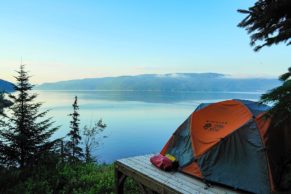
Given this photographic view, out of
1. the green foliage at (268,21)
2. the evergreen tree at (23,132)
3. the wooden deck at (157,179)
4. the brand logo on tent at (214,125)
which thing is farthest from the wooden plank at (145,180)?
the evergreen tree at (23,132)

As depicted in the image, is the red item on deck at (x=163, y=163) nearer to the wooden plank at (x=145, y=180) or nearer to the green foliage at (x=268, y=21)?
the wooden plank at (x=145, y=180)

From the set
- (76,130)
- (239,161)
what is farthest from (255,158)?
(76,130)

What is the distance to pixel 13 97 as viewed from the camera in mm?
14125

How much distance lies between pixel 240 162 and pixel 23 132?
1261cm

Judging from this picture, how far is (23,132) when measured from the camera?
13867mm

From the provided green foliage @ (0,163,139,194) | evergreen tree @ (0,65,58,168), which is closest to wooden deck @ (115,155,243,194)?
green foliage @ (0,163,139,194)

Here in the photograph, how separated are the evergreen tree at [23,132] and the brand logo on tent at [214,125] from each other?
33.9ft

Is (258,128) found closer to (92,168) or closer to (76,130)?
(92,168)

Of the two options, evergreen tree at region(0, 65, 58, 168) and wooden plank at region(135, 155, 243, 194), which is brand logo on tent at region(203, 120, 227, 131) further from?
evergreen tree at region(0, 65, 58, 168)

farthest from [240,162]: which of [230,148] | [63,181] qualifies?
[63,181]

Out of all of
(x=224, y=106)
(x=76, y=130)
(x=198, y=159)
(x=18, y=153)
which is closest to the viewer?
(x=198, y=159)

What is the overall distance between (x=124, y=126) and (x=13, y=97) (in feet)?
88.9

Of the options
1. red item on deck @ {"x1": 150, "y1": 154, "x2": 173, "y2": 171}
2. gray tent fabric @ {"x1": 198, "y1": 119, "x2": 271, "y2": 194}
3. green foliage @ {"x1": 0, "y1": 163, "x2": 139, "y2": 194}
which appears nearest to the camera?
gray tent fabric @ {"x1": 198, "y1": 119, "x2": 271, "y2": 194}

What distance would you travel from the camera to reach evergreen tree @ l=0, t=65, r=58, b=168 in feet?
44.0
